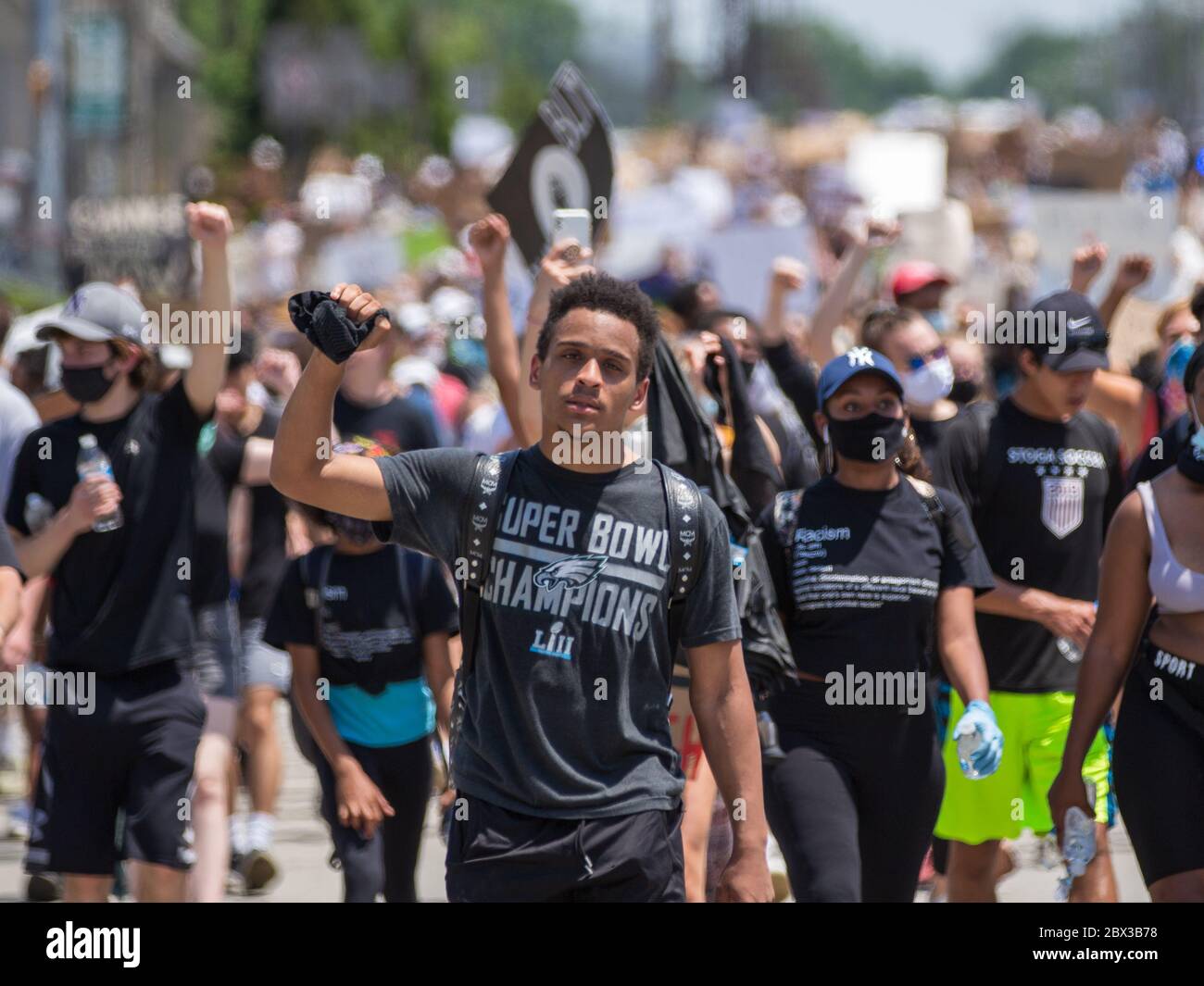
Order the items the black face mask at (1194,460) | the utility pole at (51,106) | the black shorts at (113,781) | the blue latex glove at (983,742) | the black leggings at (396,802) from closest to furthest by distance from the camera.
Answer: the black face mask at (1194,460)
the blue latex glove at (983,742)
the black shorts at (113,781)
the black leggings at (396,802)
the utility pole at (51,106)

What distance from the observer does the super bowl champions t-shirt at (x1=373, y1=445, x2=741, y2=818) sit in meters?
3.98

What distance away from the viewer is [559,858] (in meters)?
3.95

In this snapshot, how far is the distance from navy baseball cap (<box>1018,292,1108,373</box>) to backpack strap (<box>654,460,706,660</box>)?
2637mm

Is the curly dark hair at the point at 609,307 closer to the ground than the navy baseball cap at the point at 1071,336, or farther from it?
closer to the ground

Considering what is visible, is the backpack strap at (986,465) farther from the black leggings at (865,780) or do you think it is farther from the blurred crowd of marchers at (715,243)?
the black leggings at (865,780)

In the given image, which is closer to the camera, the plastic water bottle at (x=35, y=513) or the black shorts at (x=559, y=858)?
the black shorts at (x=559, y=858)

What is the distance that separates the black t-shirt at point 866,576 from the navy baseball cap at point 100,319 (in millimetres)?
2009

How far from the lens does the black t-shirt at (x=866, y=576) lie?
18.3ft

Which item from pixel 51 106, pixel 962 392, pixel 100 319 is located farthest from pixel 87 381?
pixel 51 106

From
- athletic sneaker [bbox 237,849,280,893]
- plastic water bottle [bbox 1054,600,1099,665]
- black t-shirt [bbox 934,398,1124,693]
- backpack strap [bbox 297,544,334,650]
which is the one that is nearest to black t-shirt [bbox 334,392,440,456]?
backpack strap [bbox 297,544,334,650]

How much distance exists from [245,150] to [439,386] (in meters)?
46.4

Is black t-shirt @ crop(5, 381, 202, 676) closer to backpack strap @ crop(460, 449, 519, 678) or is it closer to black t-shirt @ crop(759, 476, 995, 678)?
black t-shirt @ crop(759, 476, 995, 678)

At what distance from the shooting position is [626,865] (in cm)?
397

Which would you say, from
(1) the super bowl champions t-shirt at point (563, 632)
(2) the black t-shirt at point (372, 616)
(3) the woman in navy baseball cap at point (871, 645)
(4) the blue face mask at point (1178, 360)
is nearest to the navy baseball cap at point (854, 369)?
(3) the woman in navy baseball cap at point (871, 645)
